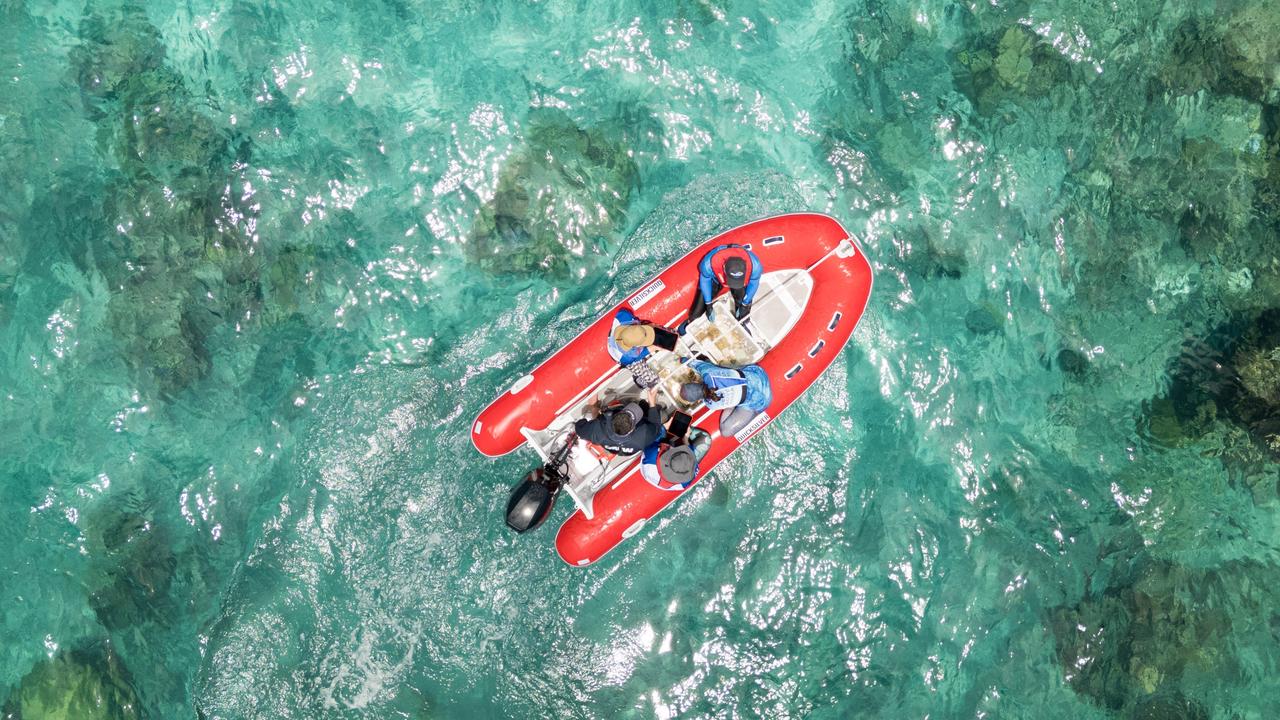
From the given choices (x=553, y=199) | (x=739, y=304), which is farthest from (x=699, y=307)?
(x=553, y=199)

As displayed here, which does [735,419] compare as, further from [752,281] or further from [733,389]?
[752,281]

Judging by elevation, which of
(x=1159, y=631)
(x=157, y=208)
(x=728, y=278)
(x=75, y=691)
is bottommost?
(x=1159, y=631)

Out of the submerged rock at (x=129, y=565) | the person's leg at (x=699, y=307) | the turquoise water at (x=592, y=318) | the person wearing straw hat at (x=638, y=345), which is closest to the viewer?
the person wearing straw hat at (x=638, y=345)

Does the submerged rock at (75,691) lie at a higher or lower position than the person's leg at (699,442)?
lower

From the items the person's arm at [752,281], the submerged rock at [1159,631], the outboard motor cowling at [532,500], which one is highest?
the person's arm at [752,281]

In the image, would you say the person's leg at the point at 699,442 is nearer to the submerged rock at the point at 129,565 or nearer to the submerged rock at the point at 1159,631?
the submerged rock at the point at 1159,631

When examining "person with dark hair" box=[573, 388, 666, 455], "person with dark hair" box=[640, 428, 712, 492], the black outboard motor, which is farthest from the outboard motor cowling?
"person with dark hair" box=[640, 428, 712, 492]

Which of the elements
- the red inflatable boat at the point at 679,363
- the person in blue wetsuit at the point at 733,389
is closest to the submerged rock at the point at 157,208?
the red inflatable boat at the point at 679,363

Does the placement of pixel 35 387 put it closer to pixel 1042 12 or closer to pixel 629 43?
pixel 629 43
